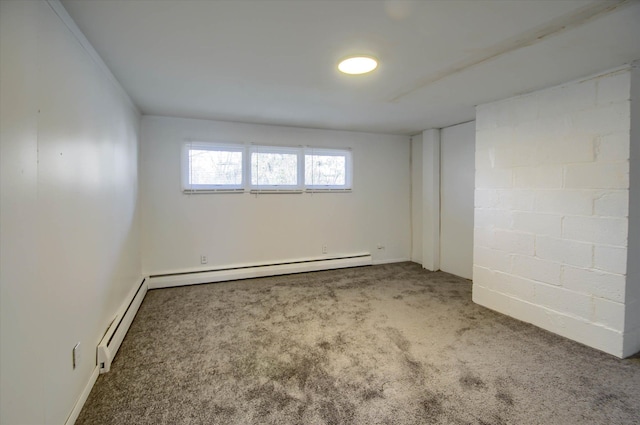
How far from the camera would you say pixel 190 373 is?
213cm

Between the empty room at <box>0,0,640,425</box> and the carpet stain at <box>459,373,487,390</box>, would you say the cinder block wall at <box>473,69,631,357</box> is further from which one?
the carpet stain at <box>459,373,487,390</box>

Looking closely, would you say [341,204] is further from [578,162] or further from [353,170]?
[578,162]

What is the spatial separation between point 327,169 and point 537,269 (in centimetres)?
308

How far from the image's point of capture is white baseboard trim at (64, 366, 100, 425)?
65.1 inches

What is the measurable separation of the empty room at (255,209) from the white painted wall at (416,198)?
95 cm

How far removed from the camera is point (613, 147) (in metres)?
2.33

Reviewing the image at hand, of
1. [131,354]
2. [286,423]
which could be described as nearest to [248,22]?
[286,423]

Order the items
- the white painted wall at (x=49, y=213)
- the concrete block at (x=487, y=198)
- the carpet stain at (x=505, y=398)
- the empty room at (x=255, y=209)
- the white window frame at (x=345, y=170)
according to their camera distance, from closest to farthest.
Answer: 1. the white painted wall at (x=49, y=213)
2. the empty room at (x=255, y=209)
3. the carpet stain at (x=505, y=398)
4. the concrete block at (x=487, y=198)
5. the white window frame at (x=345, y=170)

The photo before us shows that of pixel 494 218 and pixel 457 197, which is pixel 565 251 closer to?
pixel 494 218

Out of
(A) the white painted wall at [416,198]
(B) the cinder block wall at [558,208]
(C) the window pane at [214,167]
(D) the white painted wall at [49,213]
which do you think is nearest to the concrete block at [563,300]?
(B) the cinder block wall at [558,208]

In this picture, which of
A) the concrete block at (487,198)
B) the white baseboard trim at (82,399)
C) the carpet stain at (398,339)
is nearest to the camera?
the white baseboard trim at (82,399)

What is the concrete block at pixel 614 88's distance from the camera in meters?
2.26

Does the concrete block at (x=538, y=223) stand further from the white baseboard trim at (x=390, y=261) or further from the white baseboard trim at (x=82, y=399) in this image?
the white baseboard trim at (x=82, y=399)

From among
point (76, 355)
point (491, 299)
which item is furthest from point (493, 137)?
point (76, 355)
